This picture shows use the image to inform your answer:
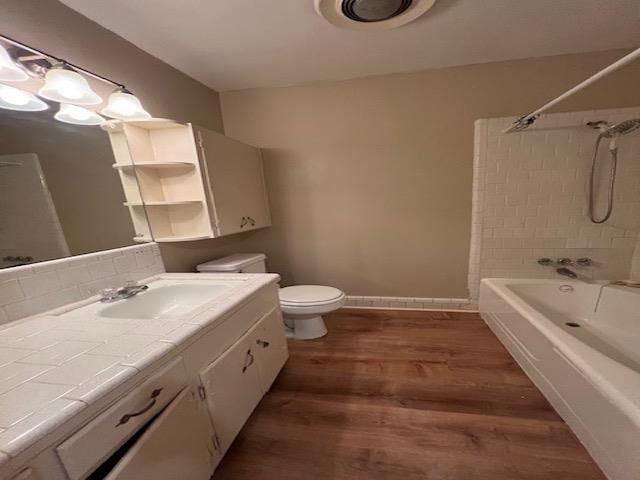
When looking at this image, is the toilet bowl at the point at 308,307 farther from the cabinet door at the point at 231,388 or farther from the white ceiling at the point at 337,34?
the white ceiling at the point at 337,34

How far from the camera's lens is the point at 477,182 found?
2.02 meters

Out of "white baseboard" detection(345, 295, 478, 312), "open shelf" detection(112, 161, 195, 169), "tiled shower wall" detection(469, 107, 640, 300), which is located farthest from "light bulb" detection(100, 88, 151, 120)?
"tiled shower wall" detection(469, 107, 640, 300)

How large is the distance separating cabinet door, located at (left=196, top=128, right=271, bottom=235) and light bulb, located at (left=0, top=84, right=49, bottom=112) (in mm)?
671

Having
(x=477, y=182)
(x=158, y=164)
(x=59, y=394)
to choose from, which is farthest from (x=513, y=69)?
(x=59, y=394)

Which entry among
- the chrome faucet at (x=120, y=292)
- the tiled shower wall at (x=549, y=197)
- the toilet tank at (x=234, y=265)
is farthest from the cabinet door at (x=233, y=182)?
the tiled shower wall at (x=549, y=197)

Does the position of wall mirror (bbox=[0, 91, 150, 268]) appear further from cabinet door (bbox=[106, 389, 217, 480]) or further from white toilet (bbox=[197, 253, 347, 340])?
cabinet door (bbox=[106, 389, 217, 480])

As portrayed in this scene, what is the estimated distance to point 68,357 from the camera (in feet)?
2.43

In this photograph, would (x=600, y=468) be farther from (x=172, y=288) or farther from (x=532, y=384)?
(x=172, y=288)

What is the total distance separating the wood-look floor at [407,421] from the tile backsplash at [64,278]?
1.03 metres

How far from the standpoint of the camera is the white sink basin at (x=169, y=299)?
1.22 m

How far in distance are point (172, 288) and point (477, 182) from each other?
7.53 feet

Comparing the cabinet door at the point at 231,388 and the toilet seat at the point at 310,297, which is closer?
the cabinet door at the point at 231,388

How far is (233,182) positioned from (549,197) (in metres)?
2.42

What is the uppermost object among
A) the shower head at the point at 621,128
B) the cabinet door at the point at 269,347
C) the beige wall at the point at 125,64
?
the beige wall at the point at 125,64
